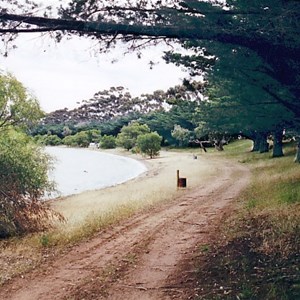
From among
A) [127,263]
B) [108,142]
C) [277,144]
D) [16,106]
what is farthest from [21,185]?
[108,142]

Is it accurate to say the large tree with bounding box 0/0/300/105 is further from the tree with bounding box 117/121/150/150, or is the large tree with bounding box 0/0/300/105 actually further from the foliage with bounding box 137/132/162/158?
the tree with bounding box 117/121/150/150

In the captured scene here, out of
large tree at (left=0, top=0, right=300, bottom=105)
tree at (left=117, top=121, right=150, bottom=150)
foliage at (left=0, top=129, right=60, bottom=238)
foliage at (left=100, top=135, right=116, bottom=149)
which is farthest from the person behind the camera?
foliage at (left=100, top=135, right=116, bottom=149)

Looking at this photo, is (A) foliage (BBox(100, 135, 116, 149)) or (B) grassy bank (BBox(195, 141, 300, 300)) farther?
(A) foliage (BBox(100, 135, 116, 149))

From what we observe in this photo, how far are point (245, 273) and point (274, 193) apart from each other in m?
8.80

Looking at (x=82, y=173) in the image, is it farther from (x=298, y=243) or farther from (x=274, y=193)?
(x=298, y=243)

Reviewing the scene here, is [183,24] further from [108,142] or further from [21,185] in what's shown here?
[108,142]

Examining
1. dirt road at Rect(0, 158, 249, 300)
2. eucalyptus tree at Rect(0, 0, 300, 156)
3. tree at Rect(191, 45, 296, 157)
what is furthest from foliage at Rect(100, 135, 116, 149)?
eucalyptus tree at Rect(0, 0, 300, 156)

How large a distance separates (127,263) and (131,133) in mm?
81226

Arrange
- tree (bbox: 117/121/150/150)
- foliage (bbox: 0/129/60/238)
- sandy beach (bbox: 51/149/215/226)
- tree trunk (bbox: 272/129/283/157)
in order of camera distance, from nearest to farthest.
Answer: foliage (bbox: 0/129/60/238)
sandy beach (bbox: 51/149/215/226)
tree trunk (bbox: 272/129/283/157)
tree (bbox: 117/121/150/150)

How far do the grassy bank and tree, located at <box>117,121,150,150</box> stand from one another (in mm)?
73707

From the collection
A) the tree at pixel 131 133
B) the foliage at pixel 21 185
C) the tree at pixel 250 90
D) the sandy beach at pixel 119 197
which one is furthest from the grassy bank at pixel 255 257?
the tree at pixel 131 133

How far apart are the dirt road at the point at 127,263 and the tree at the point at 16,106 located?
855cm

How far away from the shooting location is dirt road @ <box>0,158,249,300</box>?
7.36m

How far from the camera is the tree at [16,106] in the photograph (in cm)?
1916
